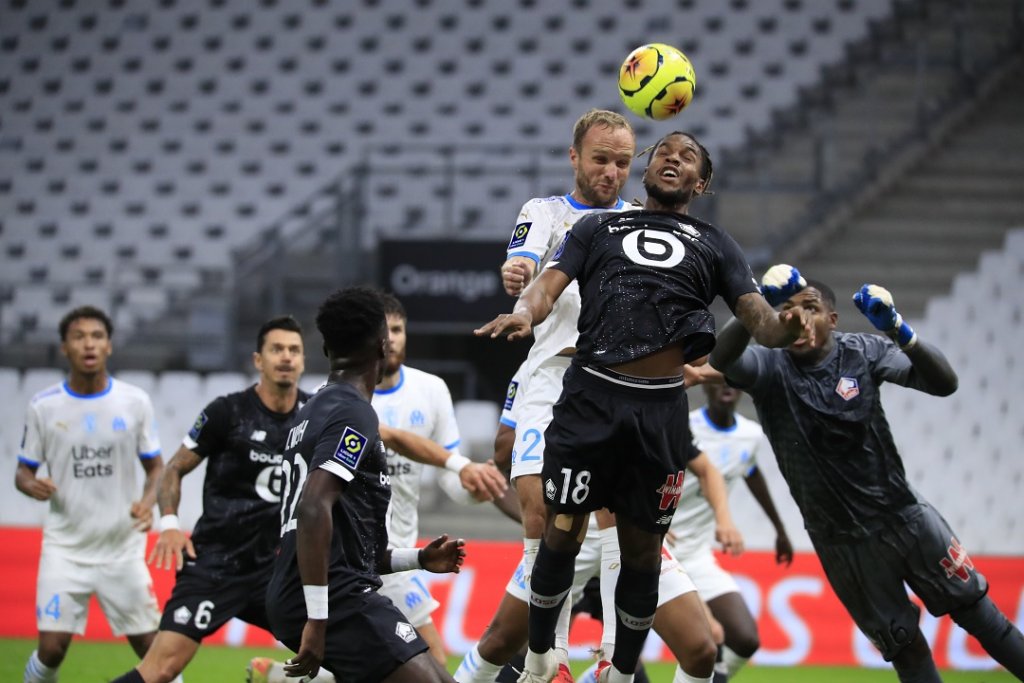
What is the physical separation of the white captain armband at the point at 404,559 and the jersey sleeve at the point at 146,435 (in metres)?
3.37

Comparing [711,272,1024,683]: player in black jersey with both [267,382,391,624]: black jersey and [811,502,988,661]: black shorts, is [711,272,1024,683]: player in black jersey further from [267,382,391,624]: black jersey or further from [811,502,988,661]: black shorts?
[267,382,391,624]: black jersey

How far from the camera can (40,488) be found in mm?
8516

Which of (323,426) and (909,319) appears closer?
(323,426)

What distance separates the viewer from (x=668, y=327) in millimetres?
5484

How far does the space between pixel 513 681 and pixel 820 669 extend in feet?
17.1

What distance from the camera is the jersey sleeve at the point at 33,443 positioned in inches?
346

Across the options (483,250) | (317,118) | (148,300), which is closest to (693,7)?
(317,118)

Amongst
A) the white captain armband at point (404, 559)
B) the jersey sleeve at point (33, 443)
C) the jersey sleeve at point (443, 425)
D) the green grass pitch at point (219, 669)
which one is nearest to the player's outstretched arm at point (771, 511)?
the green grass pitch at point (219, 669)

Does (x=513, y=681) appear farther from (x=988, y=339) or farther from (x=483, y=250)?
(x=988, y=339)

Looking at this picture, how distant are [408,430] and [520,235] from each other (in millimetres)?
2094

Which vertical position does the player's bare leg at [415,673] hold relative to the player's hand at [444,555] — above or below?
below

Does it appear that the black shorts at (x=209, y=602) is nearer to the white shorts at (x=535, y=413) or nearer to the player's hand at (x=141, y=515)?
the player's hand at (x=141, y=515)

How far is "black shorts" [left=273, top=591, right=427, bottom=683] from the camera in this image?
5.15 m

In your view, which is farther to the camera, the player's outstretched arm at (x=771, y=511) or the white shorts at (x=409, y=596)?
the player's outstretched arm at (x=771, y=511)
